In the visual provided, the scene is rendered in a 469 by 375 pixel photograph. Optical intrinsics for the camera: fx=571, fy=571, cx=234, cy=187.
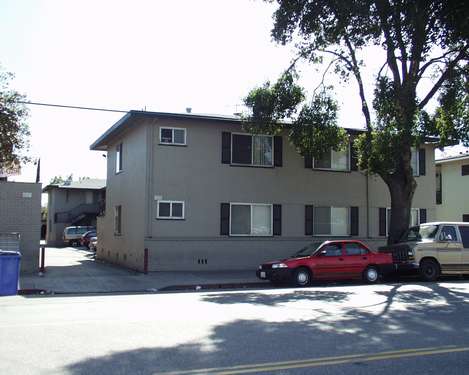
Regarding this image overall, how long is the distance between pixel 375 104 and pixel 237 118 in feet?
18.2

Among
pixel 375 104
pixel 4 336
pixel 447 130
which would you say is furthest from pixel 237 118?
pixel 4 336

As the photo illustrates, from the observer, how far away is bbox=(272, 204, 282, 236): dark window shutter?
23.1m

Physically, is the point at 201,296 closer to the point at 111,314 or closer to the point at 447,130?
the point at 111,314

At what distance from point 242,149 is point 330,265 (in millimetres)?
7198

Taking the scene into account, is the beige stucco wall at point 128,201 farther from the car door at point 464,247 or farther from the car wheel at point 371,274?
the car door at point 464,247

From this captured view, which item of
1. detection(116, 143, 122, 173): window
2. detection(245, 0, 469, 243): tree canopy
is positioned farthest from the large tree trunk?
detection(116, 143, 122, 173): window

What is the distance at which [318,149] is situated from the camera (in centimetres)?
2139

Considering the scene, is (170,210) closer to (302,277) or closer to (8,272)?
(302,277)

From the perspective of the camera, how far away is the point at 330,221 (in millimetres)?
24375

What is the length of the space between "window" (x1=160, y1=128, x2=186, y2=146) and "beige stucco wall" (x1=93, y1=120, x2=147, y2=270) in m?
0.68

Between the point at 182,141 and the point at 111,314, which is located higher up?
the point at 182,141

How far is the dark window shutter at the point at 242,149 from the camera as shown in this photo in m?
22.8

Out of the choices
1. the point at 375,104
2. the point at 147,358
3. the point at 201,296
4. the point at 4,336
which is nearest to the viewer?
the point at 147,358

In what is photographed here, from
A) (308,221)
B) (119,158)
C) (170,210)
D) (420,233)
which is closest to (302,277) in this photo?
(420,233)
